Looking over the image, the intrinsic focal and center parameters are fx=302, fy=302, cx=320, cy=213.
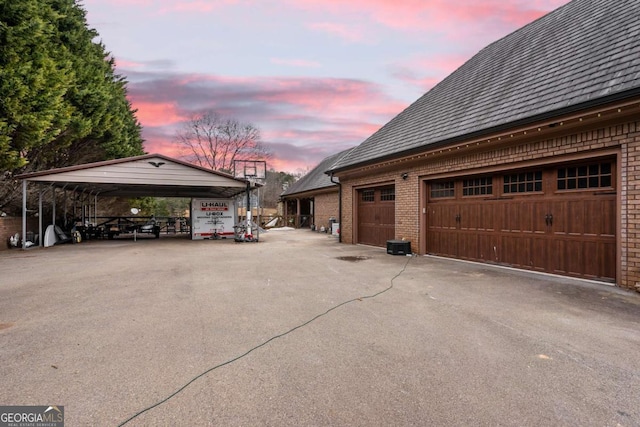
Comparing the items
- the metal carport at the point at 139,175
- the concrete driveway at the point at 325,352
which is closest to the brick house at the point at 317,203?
the metal carport at the point at 139,175

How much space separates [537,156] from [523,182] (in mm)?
795

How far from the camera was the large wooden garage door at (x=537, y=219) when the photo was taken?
19.1ft

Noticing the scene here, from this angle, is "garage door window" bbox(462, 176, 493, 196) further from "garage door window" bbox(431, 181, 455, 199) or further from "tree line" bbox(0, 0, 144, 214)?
"tree line" bbox(0, 0, 144, 214)

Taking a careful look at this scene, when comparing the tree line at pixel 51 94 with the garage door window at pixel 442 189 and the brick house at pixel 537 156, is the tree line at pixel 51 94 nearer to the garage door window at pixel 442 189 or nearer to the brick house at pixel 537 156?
the brick house at pixel 537 156

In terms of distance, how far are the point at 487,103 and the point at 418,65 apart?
5.84 metres

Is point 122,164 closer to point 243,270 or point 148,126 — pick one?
point 243,270

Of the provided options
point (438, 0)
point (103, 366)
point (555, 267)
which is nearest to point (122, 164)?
point (103, 366)

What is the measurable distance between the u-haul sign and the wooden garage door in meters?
7.94

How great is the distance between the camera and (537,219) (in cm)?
682

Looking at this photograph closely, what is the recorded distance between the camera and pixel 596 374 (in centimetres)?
263

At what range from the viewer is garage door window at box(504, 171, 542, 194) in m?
6.91

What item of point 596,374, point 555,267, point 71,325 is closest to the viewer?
point 596,374

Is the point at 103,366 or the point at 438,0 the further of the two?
the point at 438,0

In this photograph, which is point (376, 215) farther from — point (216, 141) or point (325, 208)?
point (216, 141)
